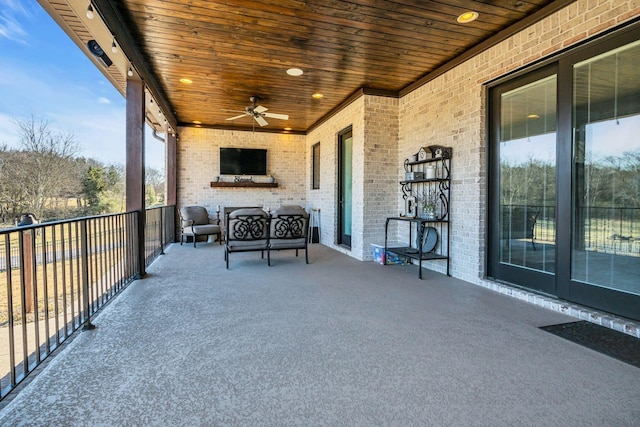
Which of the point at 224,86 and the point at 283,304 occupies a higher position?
the point at 224,86

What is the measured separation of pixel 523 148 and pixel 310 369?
10.4 feet

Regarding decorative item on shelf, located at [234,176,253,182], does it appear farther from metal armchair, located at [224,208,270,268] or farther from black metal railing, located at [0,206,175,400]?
metal armchair, located at [224,208,270,268]

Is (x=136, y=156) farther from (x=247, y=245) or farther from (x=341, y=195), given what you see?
(x=341, y=195)

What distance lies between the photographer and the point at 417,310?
3039 mm

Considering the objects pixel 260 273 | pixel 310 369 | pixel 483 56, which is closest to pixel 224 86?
pixel 260 273

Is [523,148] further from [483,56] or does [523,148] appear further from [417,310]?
[417,310]

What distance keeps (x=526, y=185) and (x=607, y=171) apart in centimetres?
79

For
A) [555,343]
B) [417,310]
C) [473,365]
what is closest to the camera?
[473,365]

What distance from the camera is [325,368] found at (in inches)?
78.0

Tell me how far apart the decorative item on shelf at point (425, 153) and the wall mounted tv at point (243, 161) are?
15.3ft

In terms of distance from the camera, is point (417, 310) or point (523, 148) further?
point (523, 148)

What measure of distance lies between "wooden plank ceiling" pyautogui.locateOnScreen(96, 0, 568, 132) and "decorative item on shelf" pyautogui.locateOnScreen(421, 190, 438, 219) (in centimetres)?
176

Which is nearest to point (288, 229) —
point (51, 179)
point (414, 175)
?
point (414, 175)

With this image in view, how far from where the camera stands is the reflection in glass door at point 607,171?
2.57m
